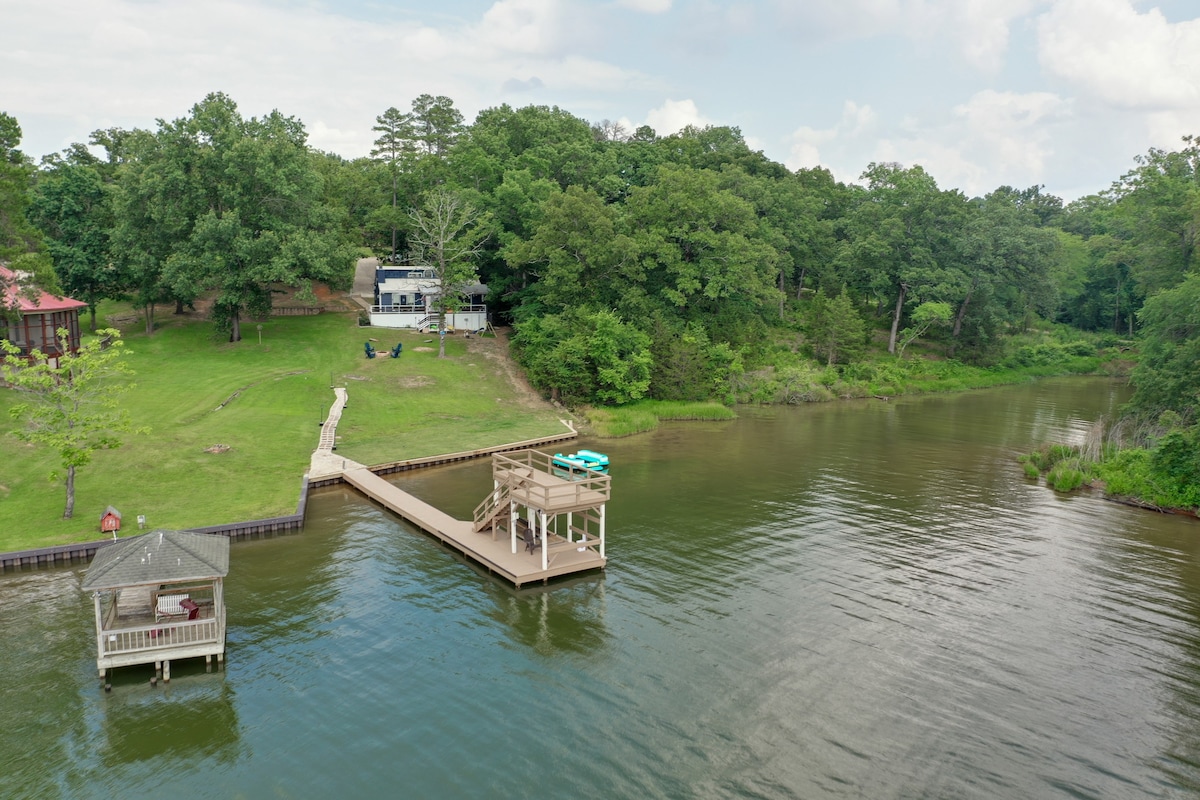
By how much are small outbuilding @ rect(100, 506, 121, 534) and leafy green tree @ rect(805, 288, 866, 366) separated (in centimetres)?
5523

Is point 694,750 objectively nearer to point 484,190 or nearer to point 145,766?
point 145,766

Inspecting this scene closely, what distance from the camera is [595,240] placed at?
5597cm

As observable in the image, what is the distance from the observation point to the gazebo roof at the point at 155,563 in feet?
62.0

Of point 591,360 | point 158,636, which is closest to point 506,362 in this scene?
point 591,360

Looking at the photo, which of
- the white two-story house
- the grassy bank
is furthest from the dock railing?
the white two-story house

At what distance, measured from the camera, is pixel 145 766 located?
51.8 ft

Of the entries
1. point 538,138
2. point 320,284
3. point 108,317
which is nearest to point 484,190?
point 538,138

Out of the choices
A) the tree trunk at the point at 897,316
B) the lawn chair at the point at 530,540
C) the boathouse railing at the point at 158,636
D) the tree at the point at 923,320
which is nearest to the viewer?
the boathouse railing at the point at 158,636

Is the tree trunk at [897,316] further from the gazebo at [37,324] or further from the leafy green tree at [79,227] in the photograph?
the leafy green tree at [79,227]

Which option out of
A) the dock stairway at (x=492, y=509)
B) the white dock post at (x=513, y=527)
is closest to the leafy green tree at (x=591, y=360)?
the dock stairway at (x=492, y=509)

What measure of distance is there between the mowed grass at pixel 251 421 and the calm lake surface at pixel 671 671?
3.30 metres

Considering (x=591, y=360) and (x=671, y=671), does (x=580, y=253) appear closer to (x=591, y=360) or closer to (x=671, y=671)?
(x=591, y=360)

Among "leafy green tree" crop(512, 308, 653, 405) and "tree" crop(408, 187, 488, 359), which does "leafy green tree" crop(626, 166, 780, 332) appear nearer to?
"leafy green tree" crop(512, 308, 653, 405)

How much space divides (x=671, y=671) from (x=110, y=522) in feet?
66.6
